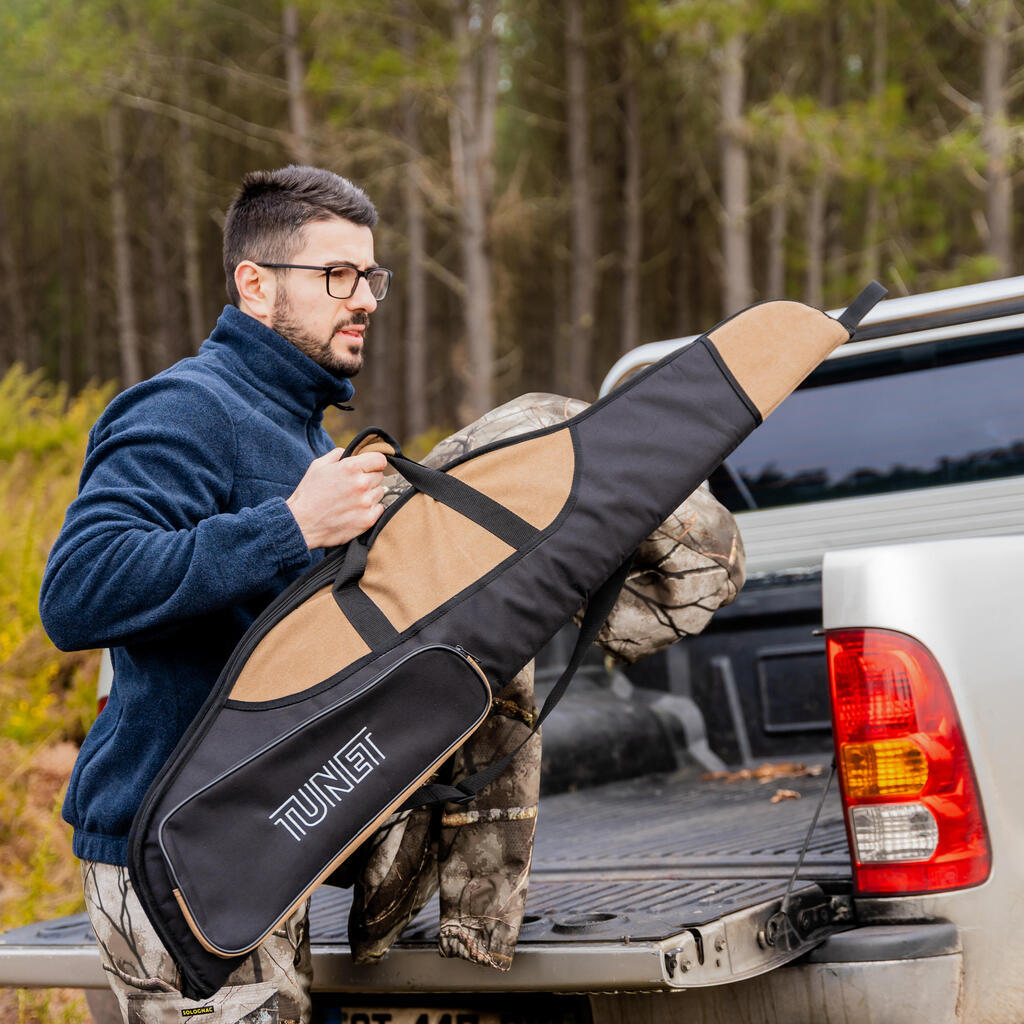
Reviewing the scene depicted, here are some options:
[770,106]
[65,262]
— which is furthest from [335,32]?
[65,262]

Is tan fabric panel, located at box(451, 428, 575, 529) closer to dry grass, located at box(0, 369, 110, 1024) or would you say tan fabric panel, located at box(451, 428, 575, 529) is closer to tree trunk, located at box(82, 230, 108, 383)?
dry grass, located at box(0, 369, 110, 1024)

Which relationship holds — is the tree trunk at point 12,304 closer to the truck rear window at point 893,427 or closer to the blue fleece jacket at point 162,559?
the truck rear window at point 893,427

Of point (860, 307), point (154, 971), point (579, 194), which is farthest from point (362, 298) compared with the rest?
point (579, 194)

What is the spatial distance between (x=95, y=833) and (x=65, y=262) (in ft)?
117

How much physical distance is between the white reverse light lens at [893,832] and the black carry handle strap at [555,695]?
0.66 meters

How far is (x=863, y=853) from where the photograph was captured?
2521 mm

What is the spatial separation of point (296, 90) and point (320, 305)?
1372 centimetres

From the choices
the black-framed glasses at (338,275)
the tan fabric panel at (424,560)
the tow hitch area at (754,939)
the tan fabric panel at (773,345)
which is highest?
the black-framed glasses at (338,275)

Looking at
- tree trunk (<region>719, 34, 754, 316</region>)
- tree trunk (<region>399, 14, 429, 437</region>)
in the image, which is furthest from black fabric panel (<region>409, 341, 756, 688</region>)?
tree trunk (<region>399, 14, 429, 437</region>)

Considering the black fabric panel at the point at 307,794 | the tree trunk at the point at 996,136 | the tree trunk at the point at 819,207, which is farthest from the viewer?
the tree trunk at the point at 819,207

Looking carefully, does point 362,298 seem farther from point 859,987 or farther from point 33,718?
point 33,718

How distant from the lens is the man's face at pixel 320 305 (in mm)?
2459

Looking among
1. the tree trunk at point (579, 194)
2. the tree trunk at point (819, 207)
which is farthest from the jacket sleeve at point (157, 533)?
the tree trunk at point (819, 207)

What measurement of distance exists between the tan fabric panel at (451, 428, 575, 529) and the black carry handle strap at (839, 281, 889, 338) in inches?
23.6
